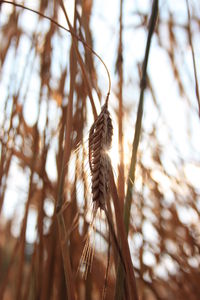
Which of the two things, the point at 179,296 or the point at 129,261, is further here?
the point at 179,296

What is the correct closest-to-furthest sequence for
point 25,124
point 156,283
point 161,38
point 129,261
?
point 129,261 → point 156,283 → point 25,124 → point 161,38

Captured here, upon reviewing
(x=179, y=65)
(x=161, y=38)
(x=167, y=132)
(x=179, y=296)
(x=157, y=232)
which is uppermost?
(x=161, y=38)

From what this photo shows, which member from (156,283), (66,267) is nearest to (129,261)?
(66,267)

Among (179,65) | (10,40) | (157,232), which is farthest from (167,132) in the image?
(10,40)

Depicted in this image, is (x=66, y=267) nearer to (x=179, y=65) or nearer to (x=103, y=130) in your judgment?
(x=103, y=130)

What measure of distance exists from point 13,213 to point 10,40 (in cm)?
68

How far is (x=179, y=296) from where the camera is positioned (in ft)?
3.72

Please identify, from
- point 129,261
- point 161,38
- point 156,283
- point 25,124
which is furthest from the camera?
point 161,38

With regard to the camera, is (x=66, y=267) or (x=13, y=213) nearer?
(x=66, y=267)

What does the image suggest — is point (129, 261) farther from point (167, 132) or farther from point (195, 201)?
point (167, 132)

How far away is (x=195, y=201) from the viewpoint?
114cm

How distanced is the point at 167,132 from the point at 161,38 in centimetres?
38

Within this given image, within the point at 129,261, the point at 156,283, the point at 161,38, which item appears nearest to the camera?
the point at 129,261

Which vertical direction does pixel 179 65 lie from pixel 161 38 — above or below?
below
